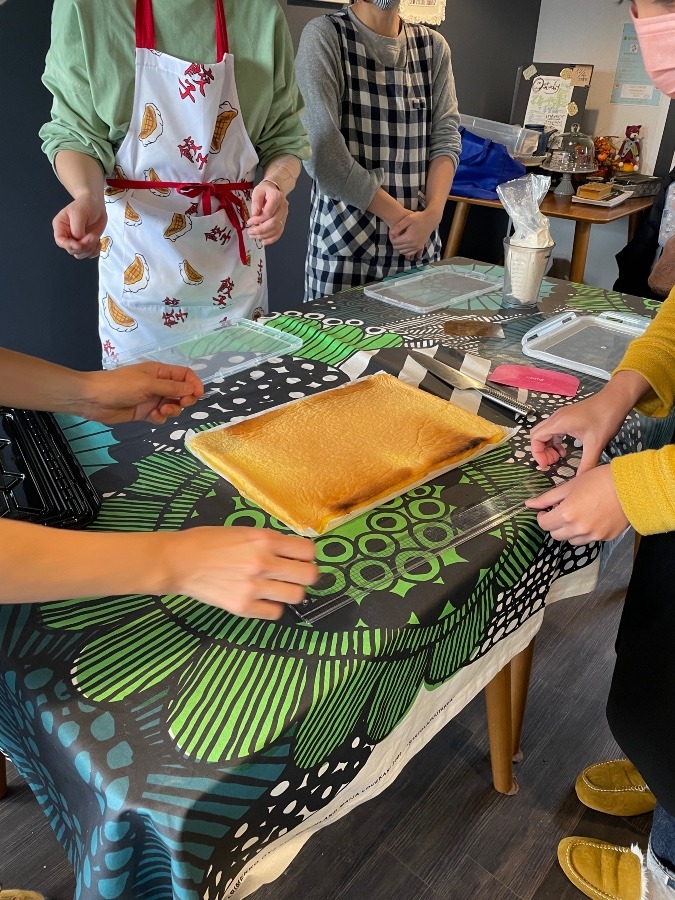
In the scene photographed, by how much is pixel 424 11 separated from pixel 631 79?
1286 mm

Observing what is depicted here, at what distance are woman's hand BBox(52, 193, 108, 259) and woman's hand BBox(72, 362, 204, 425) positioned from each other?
0.33 m

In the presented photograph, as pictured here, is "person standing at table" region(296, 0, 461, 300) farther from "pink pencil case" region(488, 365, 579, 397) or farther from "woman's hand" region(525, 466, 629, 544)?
"woman's hand" region(525, 466, 629, 544)

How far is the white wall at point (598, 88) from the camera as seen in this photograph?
3393 mm

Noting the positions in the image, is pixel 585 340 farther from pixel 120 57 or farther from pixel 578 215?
pixel 578 215

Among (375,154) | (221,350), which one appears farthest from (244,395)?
(375,154)

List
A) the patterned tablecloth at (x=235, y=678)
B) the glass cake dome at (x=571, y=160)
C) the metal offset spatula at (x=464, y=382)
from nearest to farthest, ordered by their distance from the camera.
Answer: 1. the patterned tablecloth at (x=235, y=678)
2. the metal offset spatula at (x=464, y=382)
3. the glass cake dome at (x=571, y=160)

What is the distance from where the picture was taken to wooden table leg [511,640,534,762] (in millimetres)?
1171

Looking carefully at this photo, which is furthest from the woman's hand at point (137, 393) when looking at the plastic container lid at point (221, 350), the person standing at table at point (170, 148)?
the person standing at table at point (170, 148)

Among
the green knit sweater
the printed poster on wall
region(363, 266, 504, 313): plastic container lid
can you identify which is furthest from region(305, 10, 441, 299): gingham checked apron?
A: the printed poster on wall

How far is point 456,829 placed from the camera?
1.21 m

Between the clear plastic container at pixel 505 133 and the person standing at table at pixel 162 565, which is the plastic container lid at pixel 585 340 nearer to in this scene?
the person standing at table at pixel 162 565

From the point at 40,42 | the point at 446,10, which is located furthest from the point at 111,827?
the point at 446,10

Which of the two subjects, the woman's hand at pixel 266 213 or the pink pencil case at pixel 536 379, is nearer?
the pink pencil case at pixel 536 379

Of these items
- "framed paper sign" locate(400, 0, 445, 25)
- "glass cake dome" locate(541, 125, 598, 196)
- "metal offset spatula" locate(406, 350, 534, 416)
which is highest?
"framed paper sign" locate(400, 0, 445, 25)
